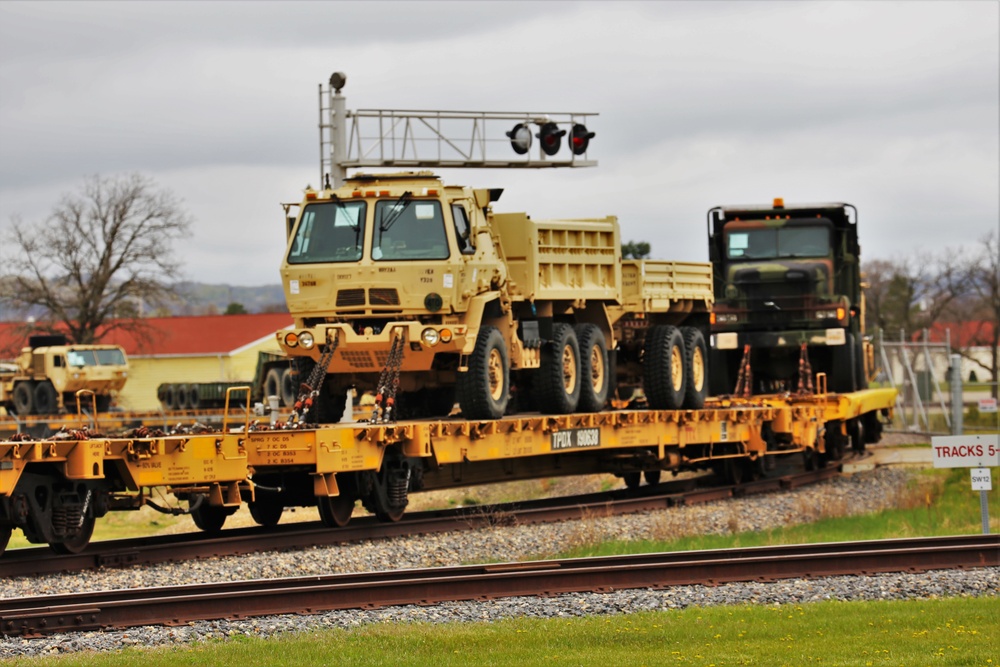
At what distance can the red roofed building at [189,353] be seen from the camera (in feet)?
223

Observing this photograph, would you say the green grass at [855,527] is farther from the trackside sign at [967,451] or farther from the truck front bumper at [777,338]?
the truck front bumper at [777,338]

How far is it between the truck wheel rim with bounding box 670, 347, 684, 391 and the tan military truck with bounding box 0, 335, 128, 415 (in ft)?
100

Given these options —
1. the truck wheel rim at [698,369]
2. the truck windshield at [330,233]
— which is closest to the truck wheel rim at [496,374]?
the truck windshield at [330,233]

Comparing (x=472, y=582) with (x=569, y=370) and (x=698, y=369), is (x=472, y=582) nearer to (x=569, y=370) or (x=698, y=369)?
(x=569, y=370)

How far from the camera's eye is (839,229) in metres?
26.2

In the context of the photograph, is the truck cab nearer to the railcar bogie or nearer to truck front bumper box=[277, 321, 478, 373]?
truck front bumper box=[277, 321, 478, 373]

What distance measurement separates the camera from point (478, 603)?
11164mm

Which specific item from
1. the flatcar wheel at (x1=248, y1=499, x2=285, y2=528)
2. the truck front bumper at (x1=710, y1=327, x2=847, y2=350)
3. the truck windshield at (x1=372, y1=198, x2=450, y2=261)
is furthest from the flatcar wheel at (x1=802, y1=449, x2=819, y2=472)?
the flatcar wheel at (x1=248, y1=499, x2=285, y2=528)

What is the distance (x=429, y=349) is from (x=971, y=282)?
238ft

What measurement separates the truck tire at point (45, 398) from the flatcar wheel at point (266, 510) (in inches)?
1382

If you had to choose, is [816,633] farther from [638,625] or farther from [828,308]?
[828,308]

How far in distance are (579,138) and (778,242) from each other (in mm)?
4523

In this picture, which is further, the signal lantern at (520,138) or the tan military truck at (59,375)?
the tan military truck at (59,375)

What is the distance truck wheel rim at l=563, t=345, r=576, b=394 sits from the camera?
19120mm
